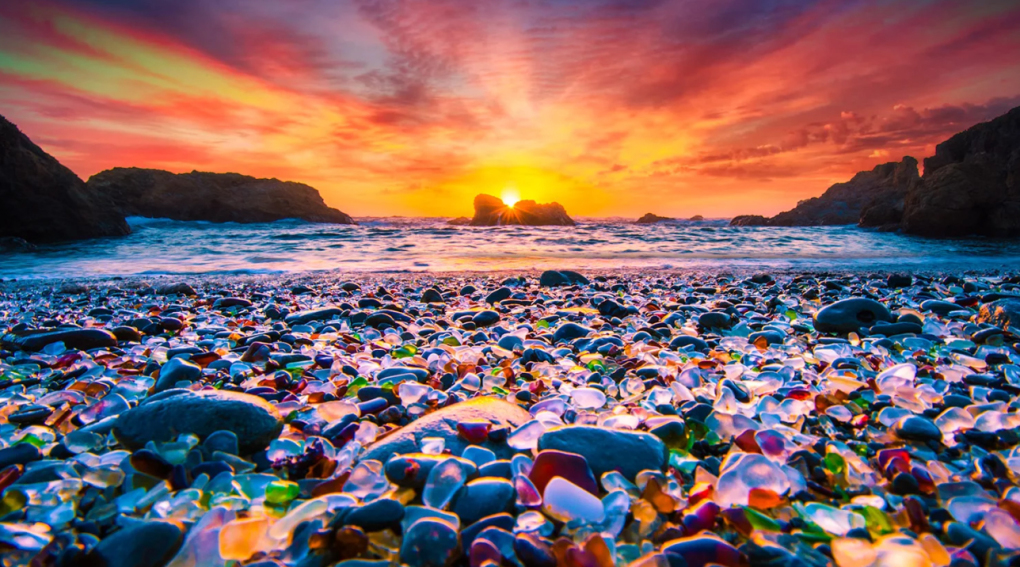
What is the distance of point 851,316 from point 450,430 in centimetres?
275

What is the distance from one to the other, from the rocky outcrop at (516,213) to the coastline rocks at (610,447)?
40935 mm

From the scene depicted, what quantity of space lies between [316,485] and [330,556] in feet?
0.97

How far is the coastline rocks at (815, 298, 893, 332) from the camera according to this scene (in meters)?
2.75

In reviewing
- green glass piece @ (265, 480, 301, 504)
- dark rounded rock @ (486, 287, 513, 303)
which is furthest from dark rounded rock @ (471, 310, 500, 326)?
green glass piece @ (265, 480, 301, 504)

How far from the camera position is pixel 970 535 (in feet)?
2.92

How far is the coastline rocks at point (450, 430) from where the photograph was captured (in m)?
1.25

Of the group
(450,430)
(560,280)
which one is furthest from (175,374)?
(560,280)

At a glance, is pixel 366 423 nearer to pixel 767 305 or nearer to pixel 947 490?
pixel 947 490

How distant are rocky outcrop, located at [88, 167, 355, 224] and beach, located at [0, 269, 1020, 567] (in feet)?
125

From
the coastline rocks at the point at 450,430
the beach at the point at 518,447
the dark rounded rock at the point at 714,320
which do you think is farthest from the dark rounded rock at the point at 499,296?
the coastline rocks at the point at 450,430

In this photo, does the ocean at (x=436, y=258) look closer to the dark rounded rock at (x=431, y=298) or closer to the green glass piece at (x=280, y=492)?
the dark rounded rock at (x=431, y=298)

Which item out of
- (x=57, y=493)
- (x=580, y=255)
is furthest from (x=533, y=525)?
(x=580, y=255)

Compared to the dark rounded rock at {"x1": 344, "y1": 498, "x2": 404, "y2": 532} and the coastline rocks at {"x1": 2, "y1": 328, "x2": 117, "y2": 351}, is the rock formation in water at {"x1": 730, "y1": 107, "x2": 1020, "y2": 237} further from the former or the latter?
the coastline rocks at {"x1": 2, "y1": 328, "x2": 117, "y2": 351}

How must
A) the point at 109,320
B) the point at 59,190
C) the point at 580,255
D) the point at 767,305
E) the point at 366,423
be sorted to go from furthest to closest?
the point at 59,190
the point at 580,255
the point at 767,305
the point at 109,320
the point at 366,423
